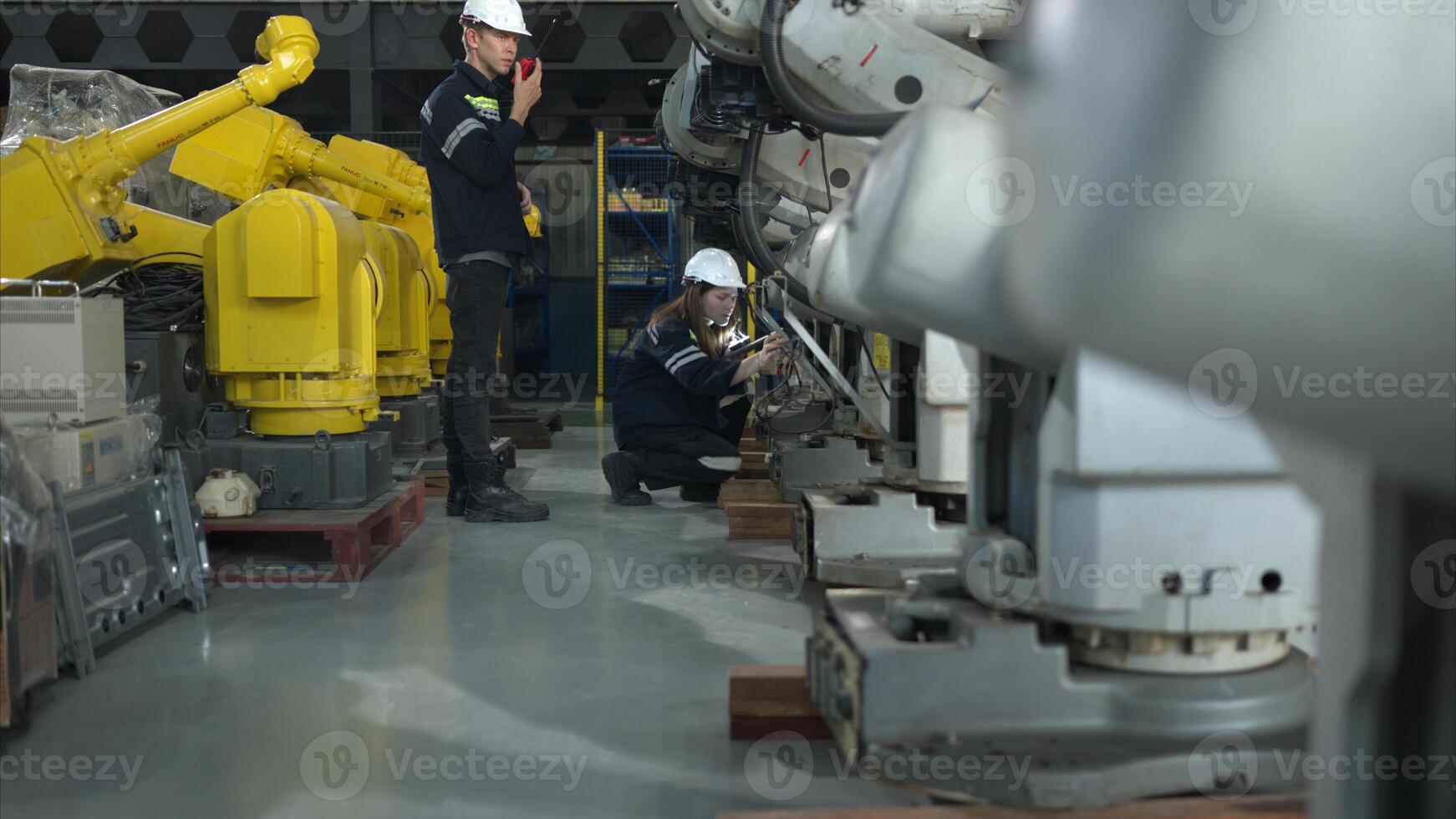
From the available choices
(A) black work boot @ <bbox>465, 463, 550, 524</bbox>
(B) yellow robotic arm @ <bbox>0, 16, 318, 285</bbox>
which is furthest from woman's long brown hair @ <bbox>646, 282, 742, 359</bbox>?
(B) yellow robotic arm @ <bbox>0, 16, 318, 285</bbox>

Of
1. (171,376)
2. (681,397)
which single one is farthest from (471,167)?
(681,397)

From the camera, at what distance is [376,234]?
6234mm

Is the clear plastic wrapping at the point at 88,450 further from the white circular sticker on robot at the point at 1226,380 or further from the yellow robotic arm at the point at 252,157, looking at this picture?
the yellow robotic arm at the point at 252,157

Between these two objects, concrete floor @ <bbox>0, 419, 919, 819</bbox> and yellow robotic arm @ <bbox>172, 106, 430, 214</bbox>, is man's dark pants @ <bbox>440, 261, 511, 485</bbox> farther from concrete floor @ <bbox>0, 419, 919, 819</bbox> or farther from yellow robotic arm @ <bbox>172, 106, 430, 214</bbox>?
yellow robotic arm @ <bbox>172, 106, 430, 214</bbox>

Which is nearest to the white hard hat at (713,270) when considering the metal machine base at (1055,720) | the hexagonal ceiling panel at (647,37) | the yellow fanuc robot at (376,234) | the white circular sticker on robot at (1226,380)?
the yellow fanuc robot at (376,234)

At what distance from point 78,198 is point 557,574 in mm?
2488

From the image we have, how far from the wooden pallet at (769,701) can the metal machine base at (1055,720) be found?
74 centimetres

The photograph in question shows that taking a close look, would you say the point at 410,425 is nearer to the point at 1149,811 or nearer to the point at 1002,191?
the point at 1149,811

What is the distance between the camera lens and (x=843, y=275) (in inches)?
100

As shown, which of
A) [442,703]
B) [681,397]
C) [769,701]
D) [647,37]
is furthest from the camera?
[647,37]

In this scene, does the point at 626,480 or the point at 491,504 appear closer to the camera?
the point at 491,504

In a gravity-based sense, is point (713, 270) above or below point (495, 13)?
below

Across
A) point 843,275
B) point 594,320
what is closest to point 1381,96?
point 843,275

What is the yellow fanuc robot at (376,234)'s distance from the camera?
634 cm
